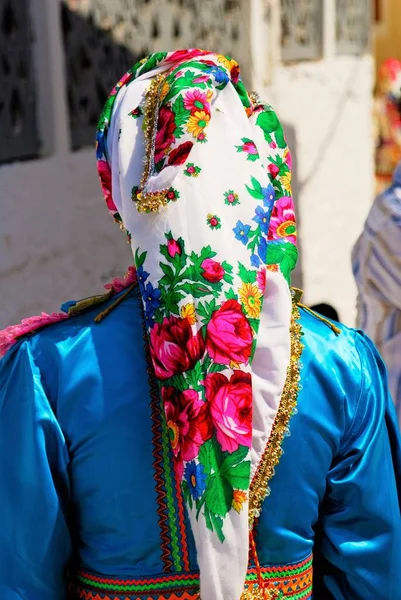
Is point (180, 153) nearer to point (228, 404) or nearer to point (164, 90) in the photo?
point (164, 90)

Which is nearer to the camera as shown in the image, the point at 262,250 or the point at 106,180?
the point at 262,250

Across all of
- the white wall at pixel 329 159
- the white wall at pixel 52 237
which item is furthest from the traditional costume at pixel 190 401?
the white wall at pixel 329 159

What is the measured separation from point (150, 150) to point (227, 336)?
31 centimetres

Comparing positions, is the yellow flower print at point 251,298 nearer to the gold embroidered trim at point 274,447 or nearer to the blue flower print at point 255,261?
the blue flower print at point 255,261

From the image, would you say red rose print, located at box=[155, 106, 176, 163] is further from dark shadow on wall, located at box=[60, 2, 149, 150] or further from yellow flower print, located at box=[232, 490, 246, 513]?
dark shadow on wall, located at box=[60, 2, 149, 150]

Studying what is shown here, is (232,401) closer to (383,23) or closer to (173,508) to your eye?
(173,508)

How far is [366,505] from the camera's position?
5.04ft

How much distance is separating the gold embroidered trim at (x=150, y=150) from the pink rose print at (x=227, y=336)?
177 millimetres

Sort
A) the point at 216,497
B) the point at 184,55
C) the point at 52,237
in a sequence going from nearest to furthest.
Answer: the point at 216,497 < the point at 184,55 < the point at 52,237

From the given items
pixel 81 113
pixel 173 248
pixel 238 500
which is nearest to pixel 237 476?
pixel 238 500

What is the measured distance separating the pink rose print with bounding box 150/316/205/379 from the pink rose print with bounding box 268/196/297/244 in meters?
0.22

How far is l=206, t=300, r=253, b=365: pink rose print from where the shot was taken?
136cm

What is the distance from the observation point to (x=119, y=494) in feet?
4.68

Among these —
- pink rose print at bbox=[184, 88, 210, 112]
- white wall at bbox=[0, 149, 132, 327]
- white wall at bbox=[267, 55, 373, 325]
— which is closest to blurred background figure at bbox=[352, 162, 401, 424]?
white wall at bbox=[0, 149, 132, 327]
